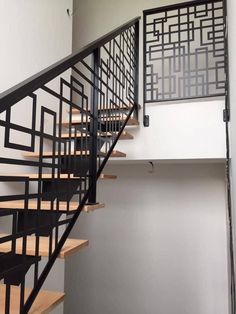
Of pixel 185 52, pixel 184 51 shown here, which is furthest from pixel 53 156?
pixel 185 52

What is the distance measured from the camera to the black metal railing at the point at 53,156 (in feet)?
3.34

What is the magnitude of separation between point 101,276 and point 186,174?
6.07 feet

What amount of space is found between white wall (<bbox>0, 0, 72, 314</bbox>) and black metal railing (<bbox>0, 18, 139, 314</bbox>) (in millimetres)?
179

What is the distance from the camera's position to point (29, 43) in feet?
7.89

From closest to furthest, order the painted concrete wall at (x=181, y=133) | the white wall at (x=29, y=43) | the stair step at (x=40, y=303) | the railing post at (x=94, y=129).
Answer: the stair step at (x=40, y=303) → the railing post at (x=94, y=129) → the white wall at (x=29, y=43) → the painted concrete wall at (x=181, y=133)

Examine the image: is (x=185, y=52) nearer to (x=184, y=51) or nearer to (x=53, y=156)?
(x=184, y=51)

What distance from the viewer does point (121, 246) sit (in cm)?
376

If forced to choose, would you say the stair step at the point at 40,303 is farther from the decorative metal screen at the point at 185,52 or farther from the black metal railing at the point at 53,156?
the decorative metal screen at the point at 185,52

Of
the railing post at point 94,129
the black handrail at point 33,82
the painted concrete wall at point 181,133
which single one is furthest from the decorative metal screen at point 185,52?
the black handrail at point 33,82

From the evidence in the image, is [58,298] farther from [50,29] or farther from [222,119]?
[50,29]

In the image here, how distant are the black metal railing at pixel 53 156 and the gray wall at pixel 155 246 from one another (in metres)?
1.47

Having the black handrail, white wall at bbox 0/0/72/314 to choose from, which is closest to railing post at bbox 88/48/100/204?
the black handrail

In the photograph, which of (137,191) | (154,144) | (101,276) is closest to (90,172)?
(154,144)

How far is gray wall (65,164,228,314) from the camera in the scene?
133 inches
